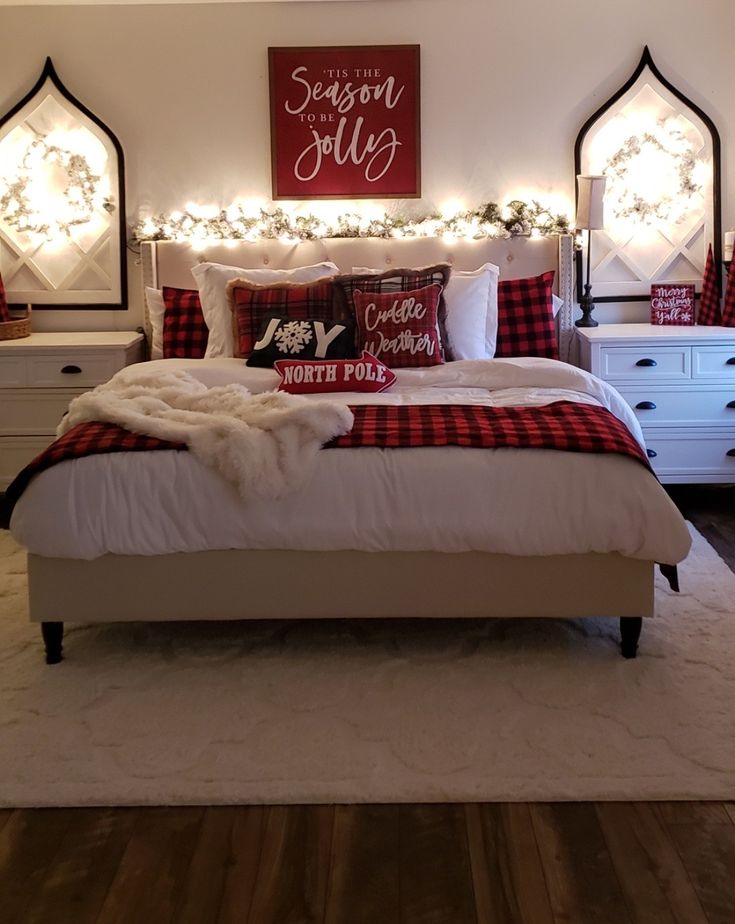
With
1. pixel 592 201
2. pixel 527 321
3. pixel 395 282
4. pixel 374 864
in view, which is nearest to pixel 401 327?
pixel 395 282

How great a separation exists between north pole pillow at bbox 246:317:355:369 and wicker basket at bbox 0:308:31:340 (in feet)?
4.16

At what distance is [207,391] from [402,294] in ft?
3.80

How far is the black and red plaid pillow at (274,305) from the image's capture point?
4.51 m

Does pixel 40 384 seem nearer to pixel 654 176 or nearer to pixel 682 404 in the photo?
pixel 682 404

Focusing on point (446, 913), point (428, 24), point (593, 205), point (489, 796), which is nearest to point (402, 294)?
point (593, 205)

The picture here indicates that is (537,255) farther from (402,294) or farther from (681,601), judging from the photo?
(681,601)

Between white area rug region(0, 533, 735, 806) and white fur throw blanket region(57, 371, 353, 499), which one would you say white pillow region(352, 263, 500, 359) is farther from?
white area rug region(0, 533, 735, 806)

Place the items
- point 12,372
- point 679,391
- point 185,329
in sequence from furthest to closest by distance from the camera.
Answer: point 185,329 → point 12,372 → point 679,391

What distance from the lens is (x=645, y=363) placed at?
15.2ft

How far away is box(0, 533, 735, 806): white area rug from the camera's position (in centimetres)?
243

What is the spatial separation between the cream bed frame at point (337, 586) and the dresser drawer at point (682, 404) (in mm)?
1772

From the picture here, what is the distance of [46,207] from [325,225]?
133 centimetres

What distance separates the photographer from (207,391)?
3570mm

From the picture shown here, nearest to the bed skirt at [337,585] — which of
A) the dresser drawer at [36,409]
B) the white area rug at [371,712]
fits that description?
the white area rug at [371,712]
